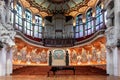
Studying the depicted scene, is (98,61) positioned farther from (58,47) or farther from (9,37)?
(9,37)

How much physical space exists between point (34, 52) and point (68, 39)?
6245 millimetres

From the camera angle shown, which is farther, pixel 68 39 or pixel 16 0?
pixel 68 39

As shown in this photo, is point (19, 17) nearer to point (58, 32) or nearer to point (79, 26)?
point (58, 32)

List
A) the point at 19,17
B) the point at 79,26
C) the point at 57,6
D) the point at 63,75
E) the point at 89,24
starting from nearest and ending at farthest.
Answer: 1. the point at 63,75
2. the point at 19,17
3. the point at 89,24
4. the point at 79,26
5. the point at 57,6

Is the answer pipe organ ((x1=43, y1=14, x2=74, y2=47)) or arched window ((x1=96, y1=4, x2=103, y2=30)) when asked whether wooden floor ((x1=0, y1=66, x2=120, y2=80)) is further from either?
pipe organ ((x1=43, y1=14, x2=74, y2=47))

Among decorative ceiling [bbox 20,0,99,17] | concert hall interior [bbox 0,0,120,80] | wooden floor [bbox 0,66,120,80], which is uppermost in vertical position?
decorative ceiling [bbox 20,0,99,17]

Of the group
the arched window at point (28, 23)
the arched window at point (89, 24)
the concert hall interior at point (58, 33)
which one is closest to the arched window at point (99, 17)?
the concert hall interior at point (58, 33)

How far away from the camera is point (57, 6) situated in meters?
43.6

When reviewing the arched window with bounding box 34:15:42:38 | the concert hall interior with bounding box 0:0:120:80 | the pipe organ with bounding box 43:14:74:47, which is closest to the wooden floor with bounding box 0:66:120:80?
the concert hall interior with bounding box 0:0:120:80

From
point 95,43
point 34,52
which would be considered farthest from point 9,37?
point 34,52

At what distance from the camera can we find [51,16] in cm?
4403

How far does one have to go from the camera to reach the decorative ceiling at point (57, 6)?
39416 mm

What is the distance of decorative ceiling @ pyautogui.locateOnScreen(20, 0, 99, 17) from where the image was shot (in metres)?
39.4

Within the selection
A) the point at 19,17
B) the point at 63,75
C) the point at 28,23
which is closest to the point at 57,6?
the point at 28,23
